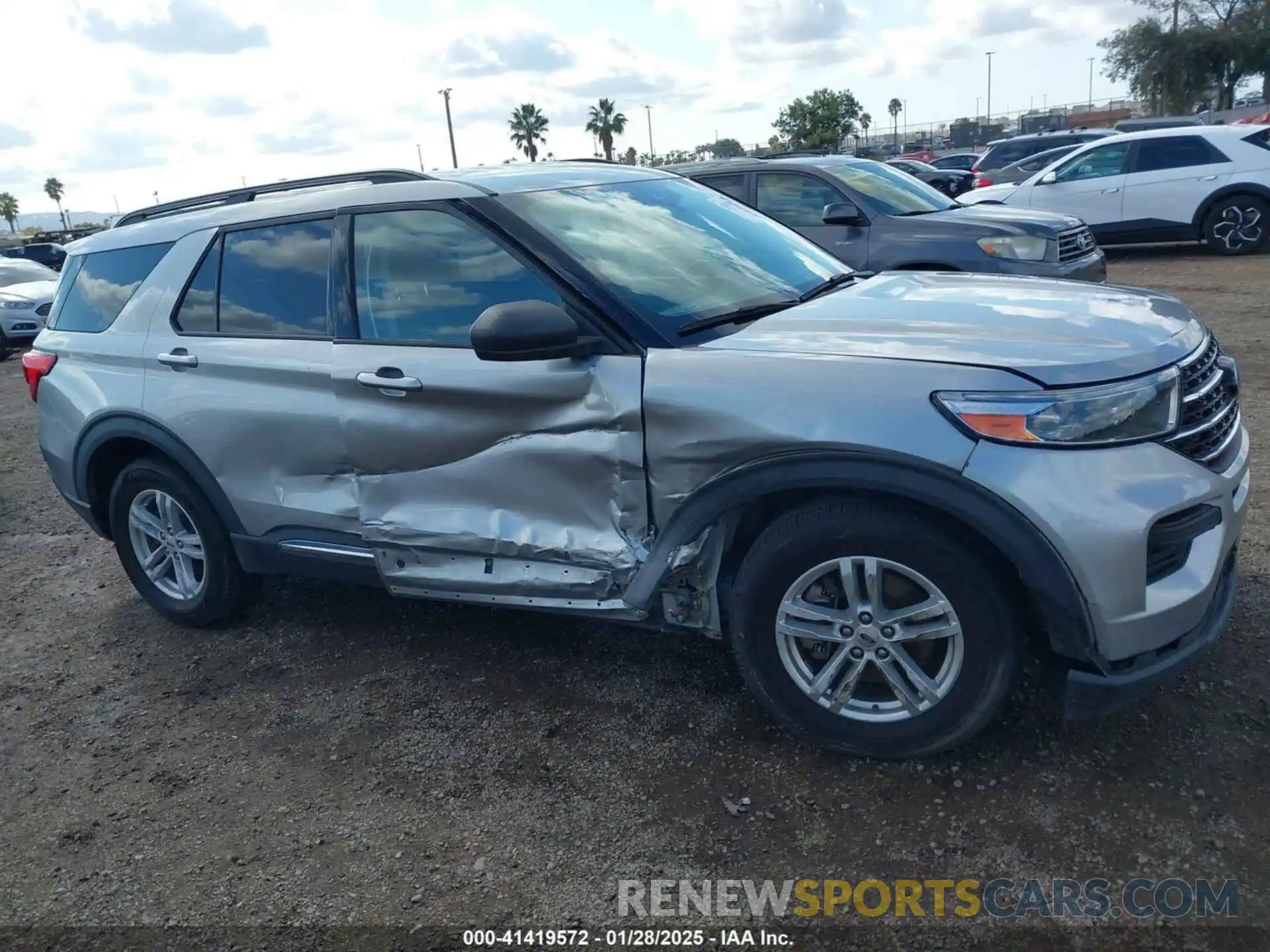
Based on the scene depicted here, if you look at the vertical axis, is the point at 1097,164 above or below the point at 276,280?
below

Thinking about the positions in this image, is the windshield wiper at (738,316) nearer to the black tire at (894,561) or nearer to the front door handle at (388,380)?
the black tire at (894,561)

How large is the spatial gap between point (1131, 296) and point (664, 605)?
1.81 meters

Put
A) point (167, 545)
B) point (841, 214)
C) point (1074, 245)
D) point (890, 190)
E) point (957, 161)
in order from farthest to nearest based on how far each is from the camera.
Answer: point (957, 161), point (890, 190), point (1074, 245), point (841, 214), point (167, 545)

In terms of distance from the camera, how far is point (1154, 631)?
8.64 feet

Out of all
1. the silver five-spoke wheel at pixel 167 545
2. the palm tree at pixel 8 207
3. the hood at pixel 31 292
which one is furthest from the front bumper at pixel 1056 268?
the palm tree at pixel 8 207

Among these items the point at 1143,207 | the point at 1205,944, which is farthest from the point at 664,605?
the point at 1143,207

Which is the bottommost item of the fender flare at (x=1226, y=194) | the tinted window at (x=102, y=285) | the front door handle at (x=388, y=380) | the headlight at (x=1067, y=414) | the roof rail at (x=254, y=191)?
the fender flare at (x=1226, y=194)

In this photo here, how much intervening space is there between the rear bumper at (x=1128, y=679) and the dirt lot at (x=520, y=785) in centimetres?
33

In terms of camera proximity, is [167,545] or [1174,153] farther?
[1174,153]

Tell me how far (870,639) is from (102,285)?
376cm

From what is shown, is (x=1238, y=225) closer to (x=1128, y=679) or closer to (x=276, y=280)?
(x=1128, y=679)

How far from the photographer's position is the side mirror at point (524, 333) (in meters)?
3.04

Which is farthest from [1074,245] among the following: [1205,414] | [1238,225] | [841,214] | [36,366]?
[36,366]

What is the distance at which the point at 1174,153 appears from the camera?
13.2 meters
